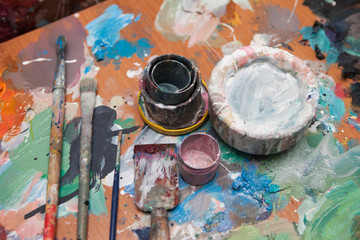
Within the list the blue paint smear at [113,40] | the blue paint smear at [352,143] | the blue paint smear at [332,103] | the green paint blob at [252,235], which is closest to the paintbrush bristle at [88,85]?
the blue paint smear at [113,40]

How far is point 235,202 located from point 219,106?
38 cm

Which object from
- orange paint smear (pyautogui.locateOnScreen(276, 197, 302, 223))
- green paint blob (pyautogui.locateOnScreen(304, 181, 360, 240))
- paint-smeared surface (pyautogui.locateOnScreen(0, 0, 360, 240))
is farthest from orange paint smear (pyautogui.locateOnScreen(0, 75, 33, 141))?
green paint blob (pyautogui.locateOnScreen(304, 181, 360, 240))

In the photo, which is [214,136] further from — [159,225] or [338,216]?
[338,216]

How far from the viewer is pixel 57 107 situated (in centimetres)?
153

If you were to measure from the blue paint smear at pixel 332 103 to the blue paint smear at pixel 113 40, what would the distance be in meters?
0.84

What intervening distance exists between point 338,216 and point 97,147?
982 millimetres

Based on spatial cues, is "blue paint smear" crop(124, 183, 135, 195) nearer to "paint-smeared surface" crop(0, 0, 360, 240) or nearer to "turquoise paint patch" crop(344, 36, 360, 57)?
"paint-smeared surface" crop(0, 0, 360, 240)

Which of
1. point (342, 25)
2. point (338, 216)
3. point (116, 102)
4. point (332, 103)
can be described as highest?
point (116, 102)

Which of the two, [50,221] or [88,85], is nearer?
[50,221]

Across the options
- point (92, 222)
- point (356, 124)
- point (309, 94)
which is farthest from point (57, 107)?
point (356, 124)

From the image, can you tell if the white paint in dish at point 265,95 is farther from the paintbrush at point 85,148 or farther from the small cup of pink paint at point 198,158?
the paintbrush at point 85,148

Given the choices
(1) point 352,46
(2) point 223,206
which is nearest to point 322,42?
(1) point 352,46

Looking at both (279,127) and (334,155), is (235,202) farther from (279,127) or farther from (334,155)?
(334,155)

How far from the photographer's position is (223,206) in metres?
1.36
